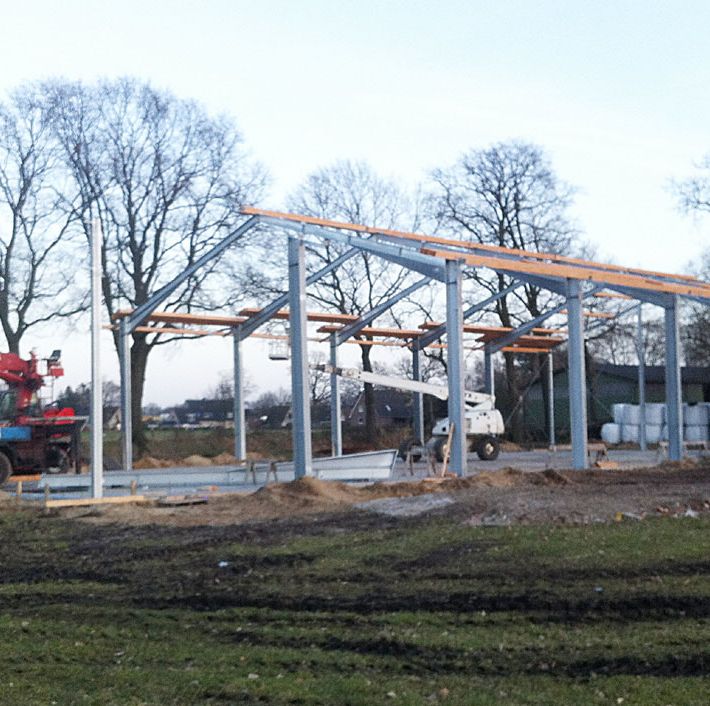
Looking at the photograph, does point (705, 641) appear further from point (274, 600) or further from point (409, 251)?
point (409, 251)

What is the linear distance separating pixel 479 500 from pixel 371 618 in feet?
22.9

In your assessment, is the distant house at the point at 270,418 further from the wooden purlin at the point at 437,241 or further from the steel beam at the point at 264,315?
the wooden purlin at the point at 437,241

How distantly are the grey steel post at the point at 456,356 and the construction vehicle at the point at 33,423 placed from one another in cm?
1195

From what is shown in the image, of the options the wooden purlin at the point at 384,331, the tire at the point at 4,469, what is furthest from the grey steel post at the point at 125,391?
the wooden purlin at the point at 384,331

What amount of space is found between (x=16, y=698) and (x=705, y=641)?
15.6ft

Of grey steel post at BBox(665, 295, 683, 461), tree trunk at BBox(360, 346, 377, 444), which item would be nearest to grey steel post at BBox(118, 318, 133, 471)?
grey steel post at BBox(665, 295, 683, 461)

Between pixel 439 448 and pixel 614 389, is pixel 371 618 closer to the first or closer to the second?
pixel 439 448

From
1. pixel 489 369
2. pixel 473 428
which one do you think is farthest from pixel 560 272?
pixel 489 369

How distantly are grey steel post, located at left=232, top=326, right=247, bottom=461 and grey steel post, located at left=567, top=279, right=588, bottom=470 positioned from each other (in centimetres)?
1002

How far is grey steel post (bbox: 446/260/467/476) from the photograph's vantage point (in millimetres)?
19344

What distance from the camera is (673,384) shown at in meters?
24.7

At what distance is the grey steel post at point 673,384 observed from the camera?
24578mm

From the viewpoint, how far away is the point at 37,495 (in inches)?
837

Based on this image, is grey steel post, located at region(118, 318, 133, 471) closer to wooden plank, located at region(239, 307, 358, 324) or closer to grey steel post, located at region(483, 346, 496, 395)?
wooden plank, located at region(239, 307, 358, 324)
